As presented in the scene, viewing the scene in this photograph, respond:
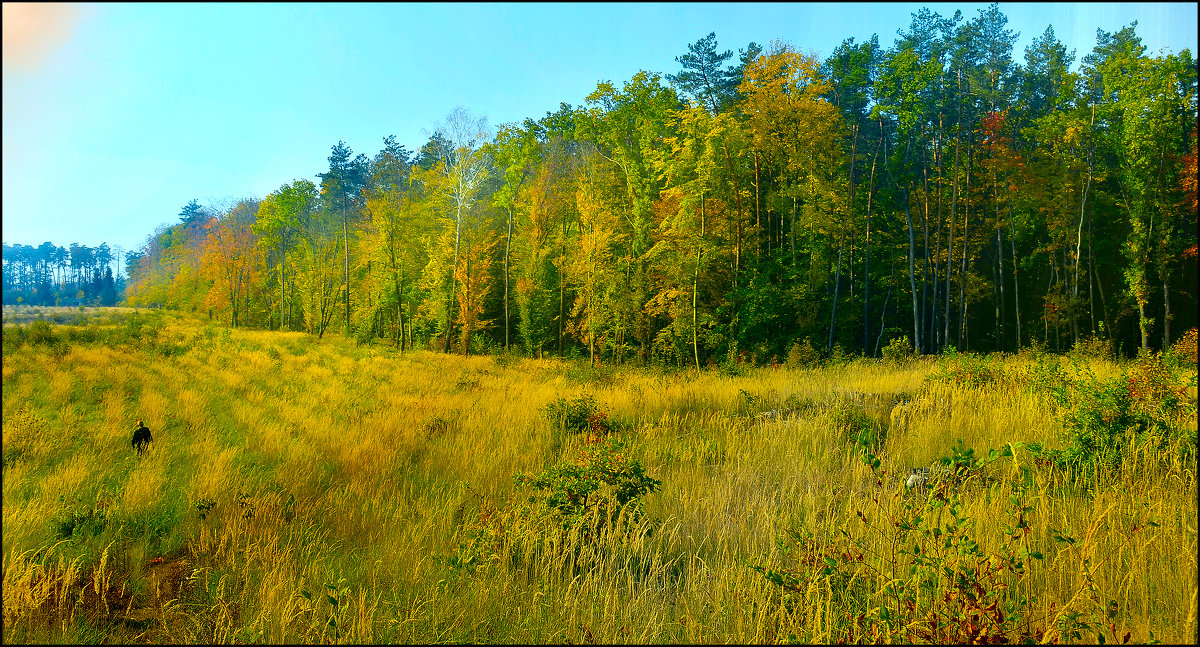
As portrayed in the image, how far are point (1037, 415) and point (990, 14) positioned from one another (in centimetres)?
2064

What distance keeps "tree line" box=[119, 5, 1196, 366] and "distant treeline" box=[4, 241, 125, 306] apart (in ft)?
28.5

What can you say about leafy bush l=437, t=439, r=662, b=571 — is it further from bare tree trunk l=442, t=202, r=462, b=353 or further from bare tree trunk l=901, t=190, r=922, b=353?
bare tree trunk l=901, t=190, r=922, b=353

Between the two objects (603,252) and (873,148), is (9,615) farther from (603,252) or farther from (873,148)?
(873,148)

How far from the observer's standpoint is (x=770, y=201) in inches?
750

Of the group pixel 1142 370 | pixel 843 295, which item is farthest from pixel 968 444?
pixel 843 295

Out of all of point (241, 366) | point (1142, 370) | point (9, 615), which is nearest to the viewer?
point (9, 615)

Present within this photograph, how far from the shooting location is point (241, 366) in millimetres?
5965

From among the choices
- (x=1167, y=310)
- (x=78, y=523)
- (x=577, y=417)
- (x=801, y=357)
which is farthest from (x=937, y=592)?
(x=1167, y=310)

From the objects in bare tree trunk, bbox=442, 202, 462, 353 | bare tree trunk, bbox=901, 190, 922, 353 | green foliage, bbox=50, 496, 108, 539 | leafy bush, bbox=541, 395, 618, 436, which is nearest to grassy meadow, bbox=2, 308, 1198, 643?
green foliage, bbox=50, 496, 108, 539

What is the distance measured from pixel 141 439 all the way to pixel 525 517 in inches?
113

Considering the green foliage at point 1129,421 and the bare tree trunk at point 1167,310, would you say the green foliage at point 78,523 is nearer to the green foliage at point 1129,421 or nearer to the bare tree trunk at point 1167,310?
the green foliage at point 1129,421

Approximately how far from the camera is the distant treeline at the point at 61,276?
10.3 ft

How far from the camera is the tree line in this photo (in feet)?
55.2

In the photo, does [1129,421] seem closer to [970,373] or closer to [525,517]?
[970,373]
